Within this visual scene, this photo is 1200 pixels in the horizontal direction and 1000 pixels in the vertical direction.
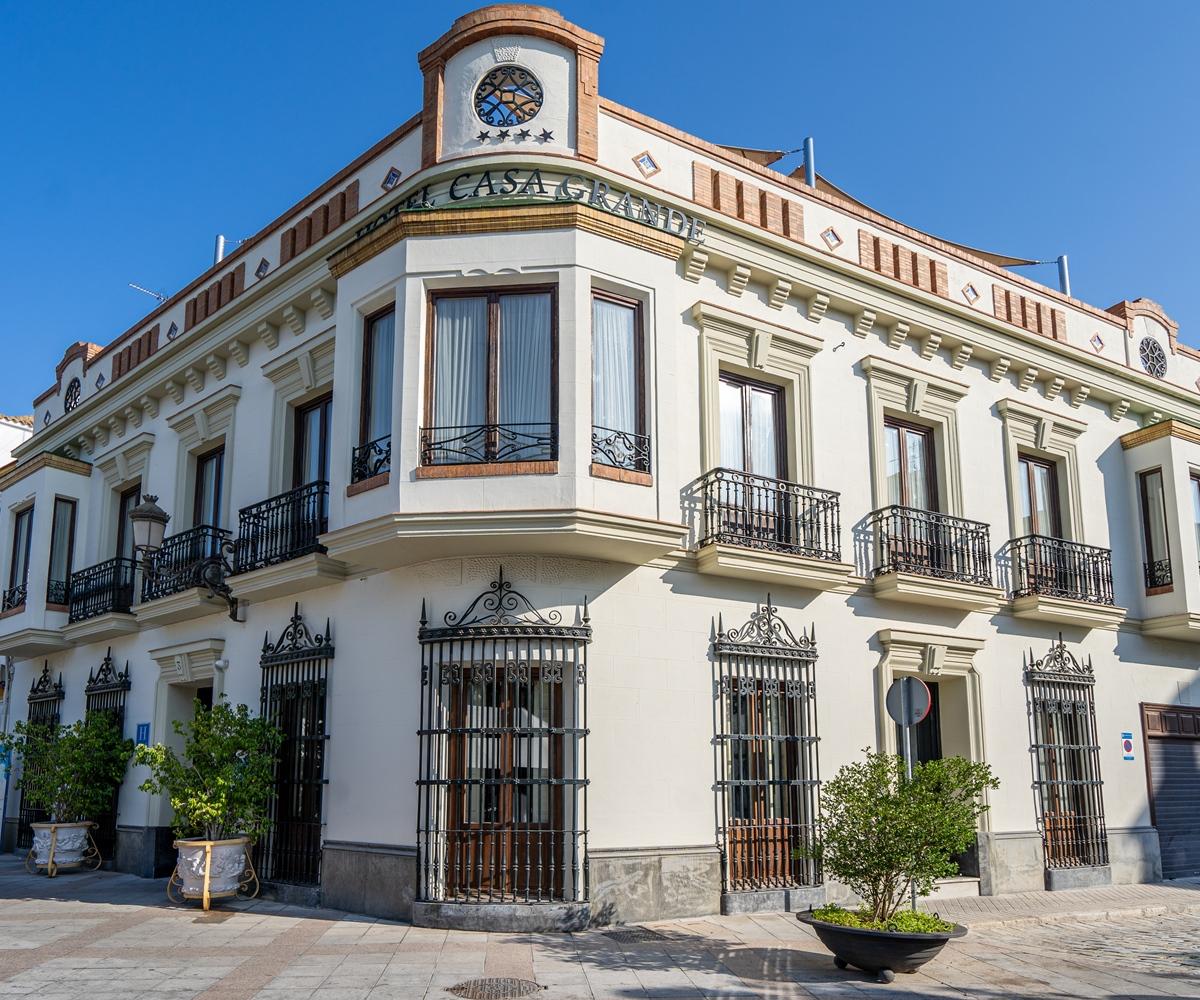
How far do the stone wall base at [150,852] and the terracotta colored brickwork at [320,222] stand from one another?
7926 millimetres

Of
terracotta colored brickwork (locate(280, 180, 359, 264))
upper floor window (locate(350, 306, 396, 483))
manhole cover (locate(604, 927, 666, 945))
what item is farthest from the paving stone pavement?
terracotta colored brickwork (locate(280, 180, 359, 264))

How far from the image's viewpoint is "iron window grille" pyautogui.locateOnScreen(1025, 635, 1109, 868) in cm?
1480

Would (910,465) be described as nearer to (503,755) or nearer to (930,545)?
(930,545)

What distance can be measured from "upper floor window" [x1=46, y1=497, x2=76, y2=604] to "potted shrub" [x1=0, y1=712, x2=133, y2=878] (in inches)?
114

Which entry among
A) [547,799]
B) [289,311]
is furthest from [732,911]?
[289,311]

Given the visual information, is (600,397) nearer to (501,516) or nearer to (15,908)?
(501,516)

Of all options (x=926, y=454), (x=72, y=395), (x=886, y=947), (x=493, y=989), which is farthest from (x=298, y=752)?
(x=72, y=395)

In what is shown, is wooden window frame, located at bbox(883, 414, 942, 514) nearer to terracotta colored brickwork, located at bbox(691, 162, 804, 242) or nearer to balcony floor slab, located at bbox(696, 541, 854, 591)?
balcony floor slab, located at bbox(696, 541, 854, 591)

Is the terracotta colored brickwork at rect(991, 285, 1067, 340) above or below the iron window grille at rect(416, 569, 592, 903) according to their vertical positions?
above

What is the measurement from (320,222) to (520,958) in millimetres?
9294

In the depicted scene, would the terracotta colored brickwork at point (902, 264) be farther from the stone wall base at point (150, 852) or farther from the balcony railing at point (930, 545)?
the stone wall base at point (150, 852)

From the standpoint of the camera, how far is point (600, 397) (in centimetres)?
1148

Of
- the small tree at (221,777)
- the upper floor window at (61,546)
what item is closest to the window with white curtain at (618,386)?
the small tree at (221,777)

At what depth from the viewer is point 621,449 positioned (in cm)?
1141
